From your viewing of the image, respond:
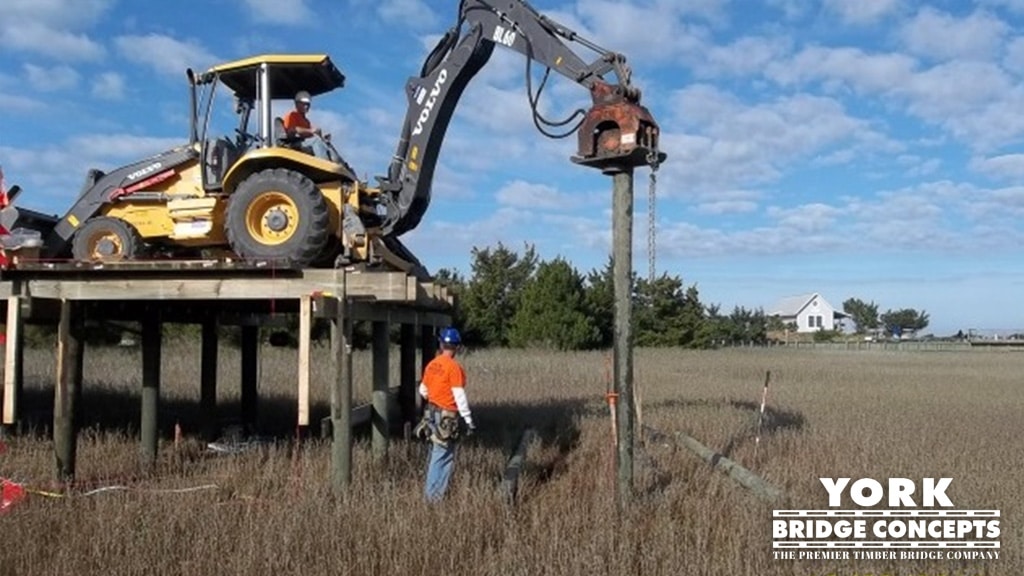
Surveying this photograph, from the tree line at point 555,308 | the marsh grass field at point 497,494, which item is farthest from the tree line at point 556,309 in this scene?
the marsh grass field at point 497,494

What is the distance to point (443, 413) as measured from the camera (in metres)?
8.80

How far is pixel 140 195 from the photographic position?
37.6 ft

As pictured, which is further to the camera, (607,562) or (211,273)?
(211,273)

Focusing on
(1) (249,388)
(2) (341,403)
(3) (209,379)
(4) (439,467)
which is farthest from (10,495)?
(1) (249,388)

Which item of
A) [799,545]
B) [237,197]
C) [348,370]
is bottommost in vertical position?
[799,545]

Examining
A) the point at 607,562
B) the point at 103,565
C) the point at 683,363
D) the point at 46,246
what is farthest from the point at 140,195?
the point at 683,363

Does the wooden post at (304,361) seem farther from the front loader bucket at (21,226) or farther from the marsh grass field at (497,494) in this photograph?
the front loader bucket at (21,226)

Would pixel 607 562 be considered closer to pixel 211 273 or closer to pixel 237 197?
pixel 211 273

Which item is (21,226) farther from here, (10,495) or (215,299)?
(10,495)

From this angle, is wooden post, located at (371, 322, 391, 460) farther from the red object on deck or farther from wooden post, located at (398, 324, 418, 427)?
the red object on deck

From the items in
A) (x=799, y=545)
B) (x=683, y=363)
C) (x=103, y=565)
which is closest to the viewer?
(x=103, y=565)

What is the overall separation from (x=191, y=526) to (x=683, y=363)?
28.2 meters

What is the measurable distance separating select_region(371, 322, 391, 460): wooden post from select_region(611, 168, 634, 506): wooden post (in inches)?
112

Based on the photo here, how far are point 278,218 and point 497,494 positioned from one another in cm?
381
